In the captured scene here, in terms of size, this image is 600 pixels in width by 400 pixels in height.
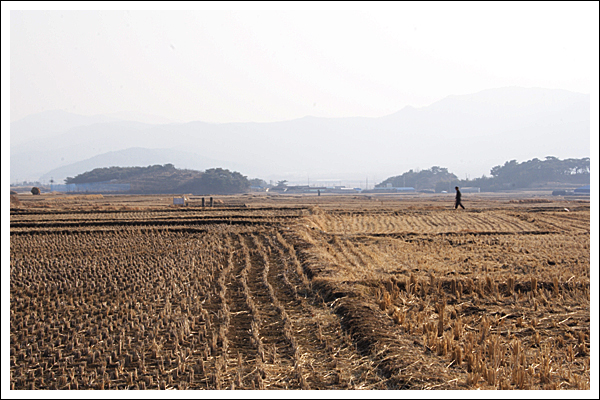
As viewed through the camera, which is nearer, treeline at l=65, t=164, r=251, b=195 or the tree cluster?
treeline at l=65, t=164, r=251, b=195

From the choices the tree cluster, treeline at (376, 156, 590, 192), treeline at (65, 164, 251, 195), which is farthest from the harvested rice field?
the tree cluster

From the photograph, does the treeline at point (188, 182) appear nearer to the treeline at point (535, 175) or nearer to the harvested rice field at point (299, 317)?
the treeline at point (535, 175)

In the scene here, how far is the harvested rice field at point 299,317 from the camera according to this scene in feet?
17.9

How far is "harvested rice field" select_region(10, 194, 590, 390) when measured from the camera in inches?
215

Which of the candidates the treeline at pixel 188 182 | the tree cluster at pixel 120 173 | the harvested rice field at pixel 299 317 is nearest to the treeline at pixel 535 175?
the treeline at pixel 188 182

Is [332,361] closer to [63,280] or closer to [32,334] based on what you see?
[32,334]

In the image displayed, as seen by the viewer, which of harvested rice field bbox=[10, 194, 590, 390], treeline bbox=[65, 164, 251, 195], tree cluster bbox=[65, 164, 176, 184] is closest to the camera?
harvested rice field bbox=[10, 194, 590, 390]

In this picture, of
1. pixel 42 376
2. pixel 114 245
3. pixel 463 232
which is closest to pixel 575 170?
pixel 463 232

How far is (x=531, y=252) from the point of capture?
14859 millimetres

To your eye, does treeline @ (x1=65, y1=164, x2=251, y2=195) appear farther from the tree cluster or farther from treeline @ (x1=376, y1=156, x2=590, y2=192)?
treeline @ (x1=376, y1=156, x2=590, y2=192)

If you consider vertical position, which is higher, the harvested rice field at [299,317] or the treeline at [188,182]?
the treeline at [188,182]

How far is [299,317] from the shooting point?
7.72m

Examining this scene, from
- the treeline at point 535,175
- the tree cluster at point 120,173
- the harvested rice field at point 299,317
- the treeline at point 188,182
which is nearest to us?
the harvested rice field at point 299,317

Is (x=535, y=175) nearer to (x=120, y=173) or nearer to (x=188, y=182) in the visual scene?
(x=188, y=182)
